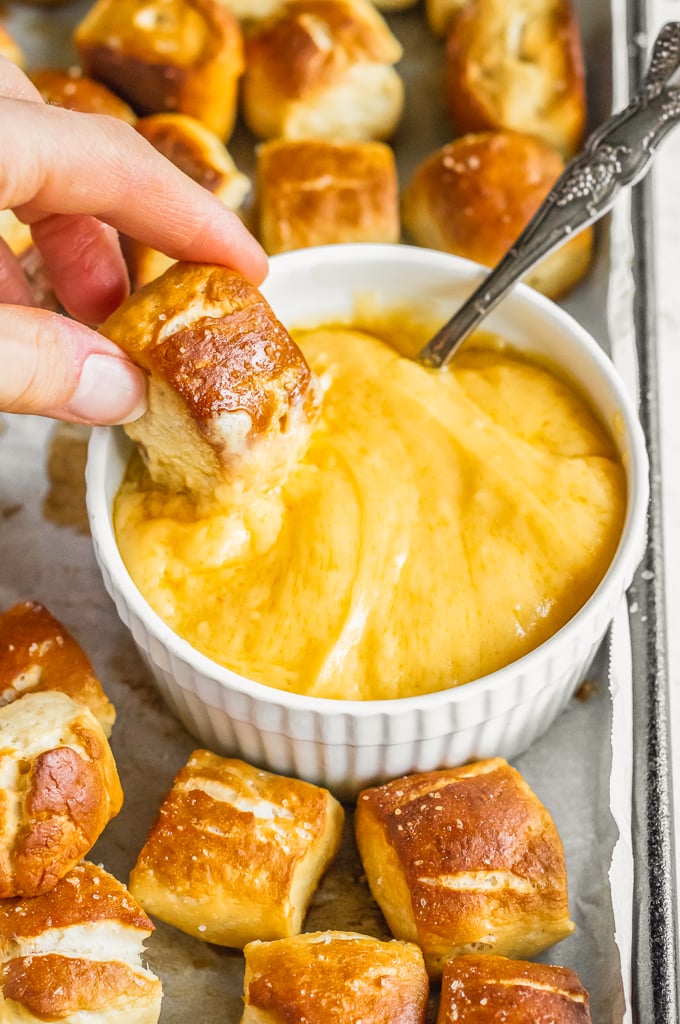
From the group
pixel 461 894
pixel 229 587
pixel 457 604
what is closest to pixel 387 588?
pixel 457 604

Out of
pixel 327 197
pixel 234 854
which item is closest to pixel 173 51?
pixel 327 197

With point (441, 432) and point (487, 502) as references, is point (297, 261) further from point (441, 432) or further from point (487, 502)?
point (487, 502)

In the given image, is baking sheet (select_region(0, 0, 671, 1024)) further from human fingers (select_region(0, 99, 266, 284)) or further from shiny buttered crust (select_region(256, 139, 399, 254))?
human fingers (select_region(0, 99, 266, 284))

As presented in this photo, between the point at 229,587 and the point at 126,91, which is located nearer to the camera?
the point at 229,587

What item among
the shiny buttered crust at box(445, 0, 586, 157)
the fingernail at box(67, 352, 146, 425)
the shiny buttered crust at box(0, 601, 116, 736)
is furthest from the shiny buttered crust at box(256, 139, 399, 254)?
the shiny buttered crust at box(0, 601, 116, 736)

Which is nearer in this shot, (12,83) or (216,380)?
(216,380)

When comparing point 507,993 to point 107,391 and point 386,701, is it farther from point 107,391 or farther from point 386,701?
point 107,391
